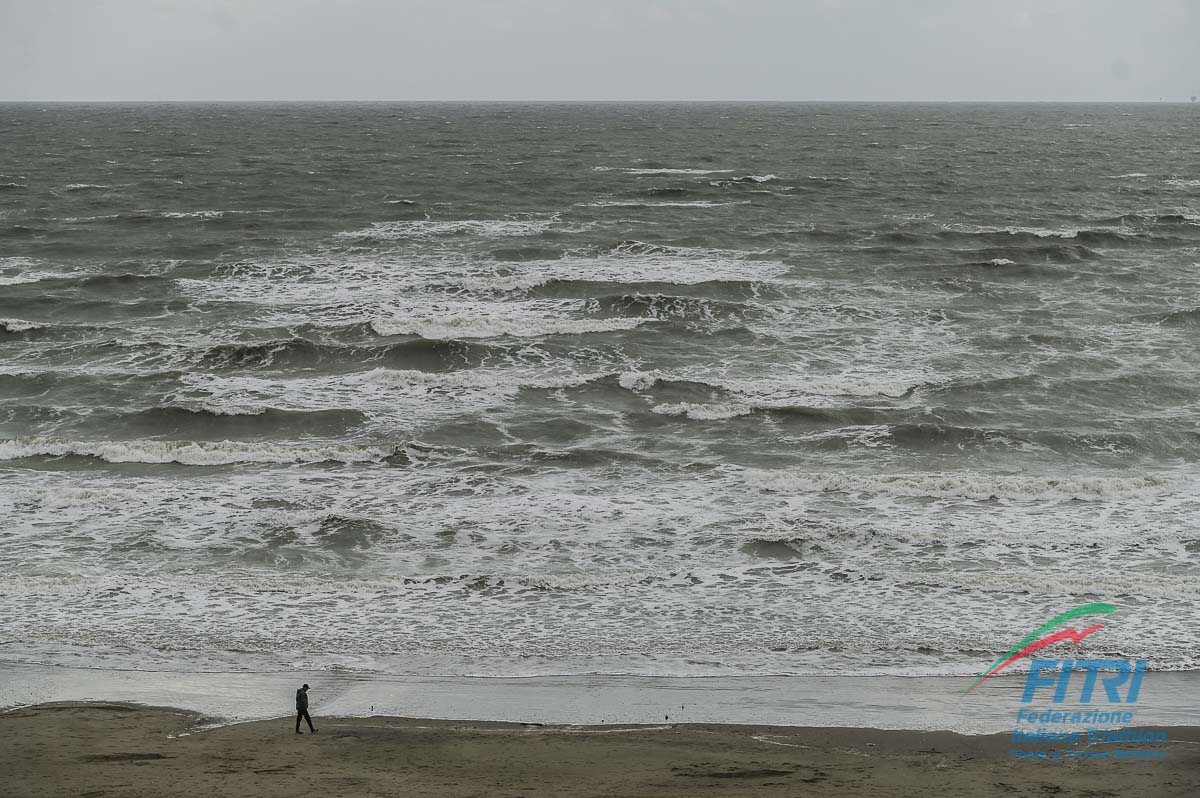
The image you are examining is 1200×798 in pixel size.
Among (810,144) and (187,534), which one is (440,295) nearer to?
(187,534)

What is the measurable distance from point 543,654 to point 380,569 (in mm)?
4399

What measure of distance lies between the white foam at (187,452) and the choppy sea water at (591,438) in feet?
0.34

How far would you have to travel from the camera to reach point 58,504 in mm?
23078

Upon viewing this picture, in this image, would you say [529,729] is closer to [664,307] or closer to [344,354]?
[344,354]

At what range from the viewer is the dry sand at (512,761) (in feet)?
41.5

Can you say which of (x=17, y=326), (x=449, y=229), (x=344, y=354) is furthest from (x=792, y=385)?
(x=449, y=229)

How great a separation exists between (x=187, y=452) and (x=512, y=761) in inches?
618

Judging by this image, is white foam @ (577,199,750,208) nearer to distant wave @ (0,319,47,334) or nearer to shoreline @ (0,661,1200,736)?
distant wave @ (0,319,47,334)

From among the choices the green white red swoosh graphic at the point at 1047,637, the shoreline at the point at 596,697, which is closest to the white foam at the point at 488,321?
the shoreline at the point at 596,697

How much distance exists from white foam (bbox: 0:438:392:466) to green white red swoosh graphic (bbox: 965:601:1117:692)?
1436cm

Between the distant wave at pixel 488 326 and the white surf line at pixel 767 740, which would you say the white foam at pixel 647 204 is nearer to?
the distant wave at pixel 488 326

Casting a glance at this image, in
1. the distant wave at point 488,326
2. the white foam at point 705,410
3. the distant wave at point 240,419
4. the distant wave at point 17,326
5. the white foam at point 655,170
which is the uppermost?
the white foam at point 655,170

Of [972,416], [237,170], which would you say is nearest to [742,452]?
[972,416]

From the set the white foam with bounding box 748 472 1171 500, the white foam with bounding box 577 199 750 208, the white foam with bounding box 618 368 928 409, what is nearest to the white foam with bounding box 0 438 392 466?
the white foam with bounding box 618 368 928 409
